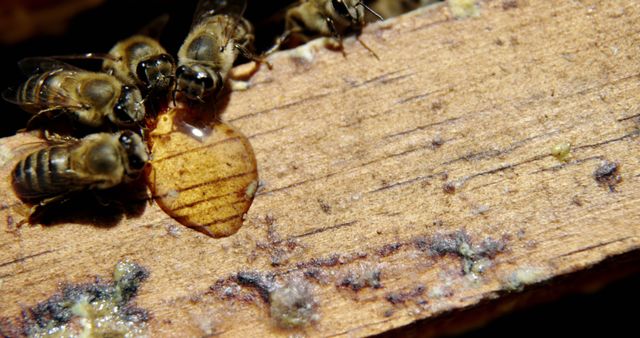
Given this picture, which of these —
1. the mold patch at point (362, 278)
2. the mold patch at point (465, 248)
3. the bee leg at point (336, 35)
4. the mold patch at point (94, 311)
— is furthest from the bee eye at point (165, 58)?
the mold patch at point (465, 248)

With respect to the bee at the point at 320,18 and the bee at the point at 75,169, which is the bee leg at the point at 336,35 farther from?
the bee at the point at 75,169

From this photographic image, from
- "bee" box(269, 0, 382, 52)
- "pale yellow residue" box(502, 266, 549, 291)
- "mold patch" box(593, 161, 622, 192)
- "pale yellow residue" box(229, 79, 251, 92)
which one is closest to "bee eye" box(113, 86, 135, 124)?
"pale yellow residue" box(229, 79, 251, 92)

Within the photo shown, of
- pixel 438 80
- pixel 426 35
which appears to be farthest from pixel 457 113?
pixel 426 35

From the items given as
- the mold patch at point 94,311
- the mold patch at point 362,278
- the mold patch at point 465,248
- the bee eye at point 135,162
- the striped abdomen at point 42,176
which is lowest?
the mold patch at point 94,311

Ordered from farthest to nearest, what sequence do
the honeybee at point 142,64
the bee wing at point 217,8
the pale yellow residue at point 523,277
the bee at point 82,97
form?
the bee wing at point 217,8
the honeybee at point 142,64
the bee at point 82,97
the pale yellow residue at point 523,277

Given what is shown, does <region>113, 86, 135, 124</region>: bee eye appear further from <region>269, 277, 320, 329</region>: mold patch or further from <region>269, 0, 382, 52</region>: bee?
<region>269, 277, 320, 329</region>: mold patch
